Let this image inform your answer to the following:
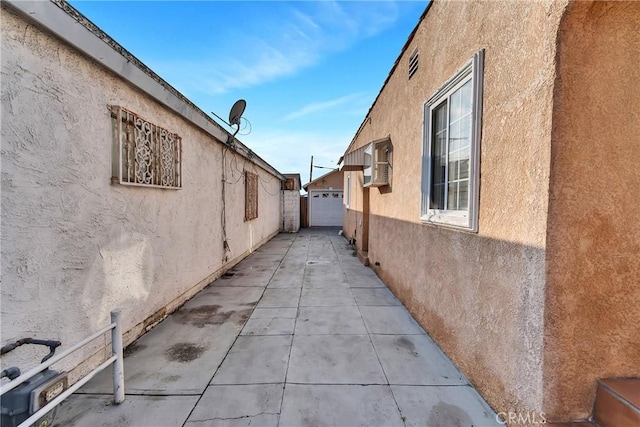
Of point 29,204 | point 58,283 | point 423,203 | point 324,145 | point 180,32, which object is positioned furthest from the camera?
point 324,145

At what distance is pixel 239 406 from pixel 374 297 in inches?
133

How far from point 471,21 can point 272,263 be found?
7056 millimetres

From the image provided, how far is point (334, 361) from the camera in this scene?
3.08 meters

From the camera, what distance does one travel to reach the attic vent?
14.0ft

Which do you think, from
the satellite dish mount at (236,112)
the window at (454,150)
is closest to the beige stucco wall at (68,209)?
the satellite dish mount at (236,112)

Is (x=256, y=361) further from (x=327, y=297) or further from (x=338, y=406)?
(x=327, y=297)

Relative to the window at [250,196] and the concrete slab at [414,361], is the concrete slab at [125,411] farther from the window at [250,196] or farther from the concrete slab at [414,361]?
the window at [250,196]

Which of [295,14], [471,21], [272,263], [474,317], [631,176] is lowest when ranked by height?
[272,263]

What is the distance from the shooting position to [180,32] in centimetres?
525

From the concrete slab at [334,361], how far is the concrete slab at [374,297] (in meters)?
1.34

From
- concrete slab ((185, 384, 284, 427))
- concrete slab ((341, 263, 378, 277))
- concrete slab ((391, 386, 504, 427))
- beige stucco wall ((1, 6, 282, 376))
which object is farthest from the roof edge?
concrete slab ((341, 263, 378, 277))

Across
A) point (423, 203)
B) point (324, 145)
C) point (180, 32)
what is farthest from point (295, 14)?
point (324, 145)

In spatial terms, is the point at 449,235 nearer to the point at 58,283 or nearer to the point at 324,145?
the point at 58,283

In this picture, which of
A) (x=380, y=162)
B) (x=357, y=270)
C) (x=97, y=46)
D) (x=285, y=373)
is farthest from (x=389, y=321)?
(x=97, y=46)
